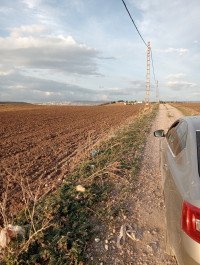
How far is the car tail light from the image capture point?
1482mm

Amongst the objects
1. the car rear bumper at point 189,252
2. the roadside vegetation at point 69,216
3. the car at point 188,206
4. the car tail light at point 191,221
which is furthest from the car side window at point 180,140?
the roadside vegetation at point 69,216

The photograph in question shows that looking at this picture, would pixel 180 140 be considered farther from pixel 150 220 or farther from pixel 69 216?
pixel 69 216

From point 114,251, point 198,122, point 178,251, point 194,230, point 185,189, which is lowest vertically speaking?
point 114,251

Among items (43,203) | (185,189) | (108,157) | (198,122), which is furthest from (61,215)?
(108,157)

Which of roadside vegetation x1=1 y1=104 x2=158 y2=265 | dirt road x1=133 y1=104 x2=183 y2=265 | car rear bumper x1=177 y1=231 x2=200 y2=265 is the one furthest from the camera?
dirt road x1=133 y1=104 x2=183 y2=265

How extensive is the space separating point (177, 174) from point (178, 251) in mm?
747

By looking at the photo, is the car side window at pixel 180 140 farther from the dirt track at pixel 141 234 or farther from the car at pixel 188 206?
the dirt track at pixel 141 234

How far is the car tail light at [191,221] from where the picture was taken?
1482 mm

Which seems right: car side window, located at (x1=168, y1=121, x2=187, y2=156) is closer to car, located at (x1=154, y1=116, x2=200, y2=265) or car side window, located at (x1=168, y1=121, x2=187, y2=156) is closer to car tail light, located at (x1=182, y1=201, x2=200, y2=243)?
car, located at (x1=154, y1=116, x2=200, y2=265)

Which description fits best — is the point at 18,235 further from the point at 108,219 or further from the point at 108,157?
the point at 108,157

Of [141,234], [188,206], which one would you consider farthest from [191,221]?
[141,234]

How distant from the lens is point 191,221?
1.53 m

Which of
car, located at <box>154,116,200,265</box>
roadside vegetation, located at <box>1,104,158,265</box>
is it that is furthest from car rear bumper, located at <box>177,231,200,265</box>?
roadside vegetation, located at <box>1,104,158,265</box>

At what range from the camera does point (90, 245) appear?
2.64 metres
